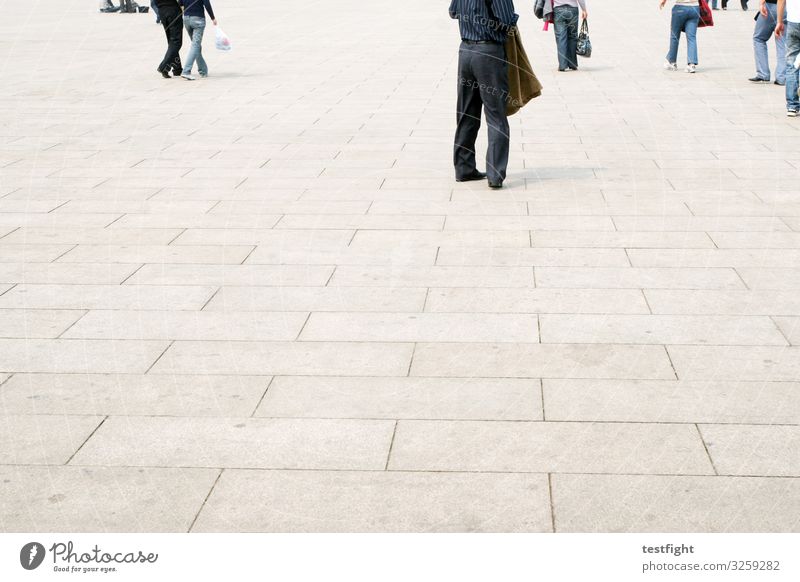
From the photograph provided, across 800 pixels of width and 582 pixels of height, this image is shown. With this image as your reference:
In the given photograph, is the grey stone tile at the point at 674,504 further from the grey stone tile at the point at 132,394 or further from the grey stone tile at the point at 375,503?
the grey stone tile at the point at 132,394

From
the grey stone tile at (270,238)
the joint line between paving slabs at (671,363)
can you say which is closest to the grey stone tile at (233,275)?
the grey stone tile at (270,238)

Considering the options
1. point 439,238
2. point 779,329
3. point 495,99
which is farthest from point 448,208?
point 779,329

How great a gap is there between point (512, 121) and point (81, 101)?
647cm

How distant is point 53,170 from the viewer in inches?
416

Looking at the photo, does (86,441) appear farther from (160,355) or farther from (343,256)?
(343,256)

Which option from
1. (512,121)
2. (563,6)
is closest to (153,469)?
(512,121)

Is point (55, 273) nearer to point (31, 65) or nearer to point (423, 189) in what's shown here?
point (423, 189)

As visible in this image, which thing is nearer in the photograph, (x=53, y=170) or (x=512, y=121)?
(x=53, y=170)

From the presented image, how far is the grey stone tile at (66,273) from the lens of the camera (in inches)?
274

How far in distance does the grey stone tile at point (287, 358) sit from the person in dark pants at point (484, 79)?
161 inches

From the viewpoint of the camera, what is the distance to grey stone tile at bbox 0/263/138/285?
696 centimetres

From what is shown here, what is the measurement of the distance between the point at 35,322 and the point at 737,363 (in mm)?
3924

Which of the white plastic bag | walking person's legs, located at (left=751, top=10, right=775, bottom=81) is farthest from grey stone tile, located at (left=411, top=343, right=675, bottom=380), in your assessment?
the white plastic bag

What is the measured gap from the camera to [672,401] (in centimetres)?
491
